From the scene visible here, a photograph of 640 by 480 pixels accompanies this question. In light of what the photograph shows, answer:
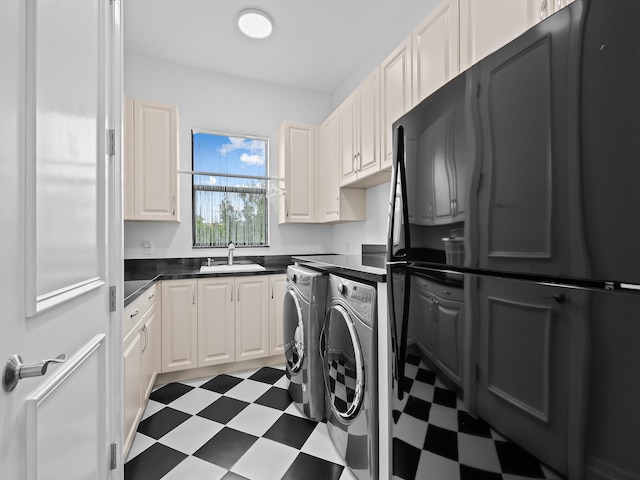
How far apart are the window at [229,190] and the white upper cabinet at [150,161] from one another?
473 mm

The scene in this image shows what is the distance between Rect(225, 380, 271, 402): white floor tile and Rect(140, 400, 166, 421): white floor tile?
436mm

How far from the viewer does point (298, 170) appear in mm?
3084

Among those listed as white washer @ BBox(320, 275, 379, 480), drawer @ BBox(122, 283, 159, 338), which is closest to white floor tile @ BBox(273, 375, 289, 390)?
white washer @ BBox(320, 275, 379, 480)

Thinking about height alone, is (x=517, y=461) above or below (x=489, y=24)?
below

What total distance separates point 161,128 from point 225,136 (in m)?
0.72

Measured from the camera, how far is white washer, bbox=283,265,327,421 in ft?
5.73

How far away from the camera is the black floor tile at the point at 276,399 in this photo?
203 centimetres

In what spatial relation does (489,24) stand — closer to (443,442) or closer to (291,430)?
(443,442)

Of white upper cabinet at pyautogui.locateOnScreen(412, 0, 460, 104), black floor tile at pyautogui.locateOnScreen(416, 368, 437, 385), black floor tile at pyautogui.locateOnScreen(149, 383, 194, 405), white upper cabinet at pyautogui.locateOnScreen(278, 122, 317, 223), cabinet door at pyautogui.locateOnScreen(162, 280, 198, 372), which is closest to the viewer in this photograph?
black floor tile at pyautogui.locateOnScreen(416, 368, 437, 385)

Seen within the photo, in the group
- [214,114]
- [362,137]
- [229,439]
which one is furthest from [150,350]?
[214,114]

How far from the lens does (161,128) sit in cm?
254

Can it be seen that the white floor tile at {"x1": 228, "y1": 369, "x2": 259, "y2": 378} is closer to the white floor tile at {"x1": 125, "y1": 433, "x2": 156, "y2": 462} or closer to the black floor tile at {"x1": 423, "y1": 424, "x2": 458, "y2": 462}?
the white floor tile at {"x1": 125, "y1": 433, "x2": 156, "y2": 462}

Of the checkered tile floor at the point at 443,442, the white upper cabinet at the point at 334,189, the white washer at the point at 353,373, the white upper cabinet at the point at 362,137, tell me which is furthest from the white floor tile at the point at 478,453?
the white upper cabinet at the point at 334,189

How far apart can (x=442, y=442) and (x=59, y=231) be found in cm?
114
